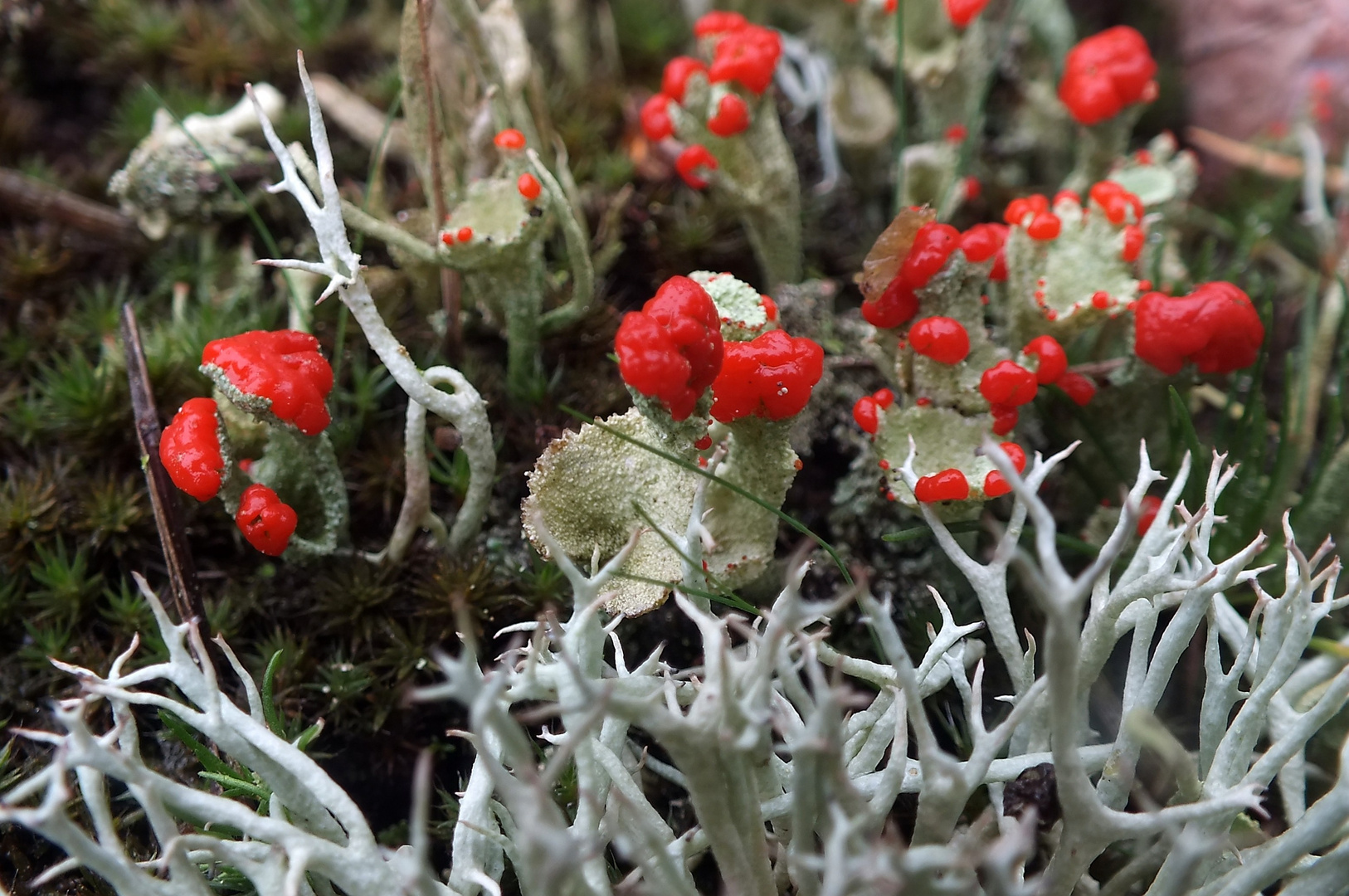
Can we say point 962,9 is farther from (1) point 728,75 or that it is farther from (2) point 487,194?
(2) point 487,194

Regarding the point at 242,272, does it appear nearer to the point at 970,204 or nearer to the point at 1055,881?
the point at 970,204

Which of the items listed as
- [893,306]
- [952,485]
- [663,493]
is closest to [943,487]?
[952,485]

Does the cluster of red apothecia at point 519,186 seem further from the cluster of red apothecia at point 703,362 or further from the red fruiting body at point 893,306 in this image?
the red fruiting body at point 893,306

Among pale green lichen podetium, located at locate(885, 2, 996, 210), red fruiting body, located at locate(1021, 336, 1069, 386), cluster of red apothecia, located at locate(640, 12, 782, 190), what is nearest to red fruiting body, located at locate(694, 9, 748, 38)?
cluster of red apothecia, located at locate(640, 12, 782, 190)

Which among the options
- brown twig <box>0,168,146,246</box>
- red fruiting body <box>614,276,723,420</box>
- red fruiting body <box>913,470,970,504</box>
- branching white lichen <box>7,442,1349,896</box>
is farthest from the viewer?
brown twig <box>0,168,146,246</box>

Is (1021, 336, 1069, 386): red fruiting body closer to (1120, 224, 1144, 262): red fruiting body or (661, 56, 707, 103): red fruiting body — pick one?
(1120, 224, 1144, 262): red fruiting body

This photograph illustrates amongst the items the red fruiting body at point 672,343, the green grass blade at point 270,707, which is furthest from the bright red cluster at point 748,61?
the green grass blade at point 270,707
